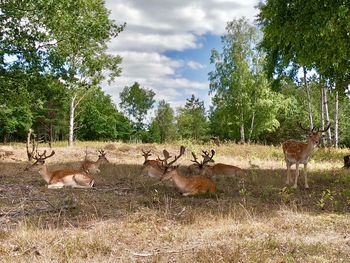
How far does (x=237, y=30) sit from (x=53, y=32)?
1078 inches

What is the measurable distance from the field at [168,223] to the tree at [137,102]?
186 ft

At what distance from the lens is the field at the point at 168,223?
232 inches

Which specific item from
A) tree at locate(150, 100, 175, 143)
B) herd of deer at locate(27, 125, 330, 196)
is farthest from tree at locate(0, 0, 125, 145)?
tree at locate(150, 100, 175, 143)

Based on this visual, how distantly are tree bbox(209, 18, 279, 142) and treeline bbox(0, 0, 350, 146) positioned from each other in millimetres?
96

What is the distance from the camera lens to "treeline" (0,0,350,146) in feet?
50.1

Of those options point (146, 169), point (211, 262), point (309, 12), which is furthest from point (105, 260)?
point (309, 12)

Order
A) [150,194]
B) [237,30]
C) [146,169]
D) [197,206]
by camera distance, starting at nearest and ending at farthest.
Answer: [197,206] → [150,194] → [146,169] → [237,30]

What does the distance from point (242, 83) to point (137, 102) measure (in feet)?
102

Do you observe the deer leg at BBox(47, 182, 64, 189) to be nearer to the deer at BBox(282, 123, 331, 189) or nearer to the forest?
the forest

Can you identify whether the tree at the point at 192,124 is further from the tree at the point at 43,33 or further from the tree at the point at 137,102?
the tree at the point at 43,33

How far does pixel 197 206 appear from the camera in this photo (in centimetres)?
904

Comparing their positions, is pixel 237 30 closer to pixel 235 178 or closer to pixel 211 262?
pixel 235 178

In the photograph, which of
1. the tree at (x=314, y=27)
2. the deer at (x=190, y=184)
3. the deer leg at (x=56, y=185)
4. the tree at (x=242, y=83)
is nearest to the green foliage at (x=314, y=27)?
the tree at (x=314, y=27)

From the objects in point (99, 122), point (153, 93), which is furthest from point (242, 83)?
point (153, 93)
